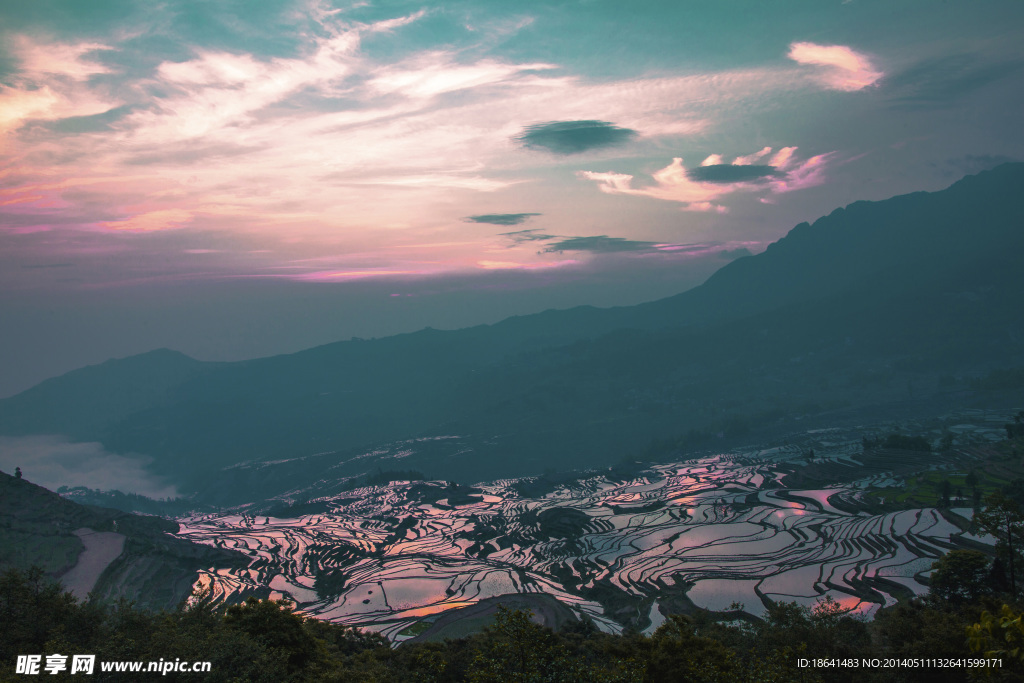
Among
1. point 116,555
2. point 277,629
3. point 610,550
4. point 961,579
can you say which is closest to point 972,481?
point 610,550

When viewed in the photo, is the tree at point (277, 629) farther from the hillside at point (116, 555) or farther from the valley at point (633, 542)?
the hillside at point (116, 555)

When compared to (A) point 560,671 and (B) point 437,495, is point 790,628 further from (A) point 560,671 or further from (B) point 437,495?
(B) point 437,495

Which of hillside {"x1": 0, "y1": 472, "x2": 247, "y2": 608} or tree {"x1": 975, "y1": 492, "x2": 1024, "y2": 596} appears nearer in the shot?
tree {"x1": 975, "y1": 492, "x2": 1024, "y2": 596}

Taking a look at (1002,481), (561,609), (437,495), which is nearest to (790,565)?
(561,609)

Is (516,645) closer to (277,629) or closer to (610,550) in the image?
(277,629)

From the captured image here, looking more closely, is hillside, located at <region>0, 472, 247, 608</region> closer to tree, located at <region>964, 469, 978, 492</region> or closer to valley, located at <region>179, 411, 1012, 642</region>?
valley, located at <region>179, 411, 1012, 642</region>

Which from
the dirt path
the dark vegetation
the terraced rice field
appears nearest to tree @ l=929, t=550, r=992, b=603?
the dark vegetation
